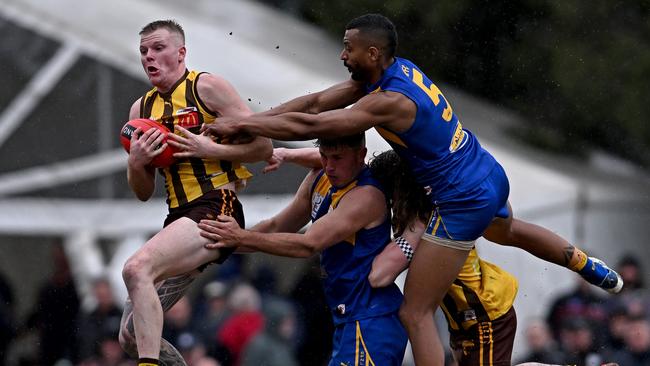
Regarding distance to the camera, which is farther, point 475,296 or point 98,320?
point 98,320

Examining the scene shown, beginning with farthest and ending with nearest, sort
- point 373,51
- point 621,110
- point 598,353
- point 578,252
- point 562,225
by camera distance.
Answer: point 621,110, point 562,225, point 598,353, point 578,252, point 373,51

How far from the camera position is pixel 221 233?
21.4 ft

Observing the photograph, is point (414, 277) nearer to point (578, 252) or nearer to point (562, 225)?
point (578, 252)

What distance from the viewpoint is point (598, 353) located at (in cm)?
1048

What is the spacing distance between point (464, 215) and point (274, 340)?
426 cm

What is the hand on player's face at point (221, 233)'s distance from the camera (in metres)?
6.52

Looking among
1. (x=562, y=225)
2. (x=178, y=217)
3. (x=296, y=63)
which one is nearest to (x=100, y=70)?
(x=296, y=63)

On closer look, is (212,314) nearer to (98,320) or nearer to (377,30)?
(98,320)

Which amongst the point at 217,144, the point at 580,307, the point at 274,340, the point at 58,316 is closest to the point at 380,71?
the point at 217,144

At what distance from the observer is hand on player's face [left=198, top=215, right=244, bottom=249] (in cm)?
652

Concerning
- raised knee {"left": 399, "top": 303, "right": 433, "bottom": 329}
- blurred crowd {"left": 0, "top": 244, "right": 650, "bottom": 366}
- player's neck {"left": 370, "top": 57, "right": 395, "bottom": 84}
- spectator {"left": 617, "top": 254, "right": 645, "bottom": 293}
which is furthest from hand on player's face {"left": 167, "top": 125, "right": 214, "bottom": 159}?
spectator {"left": 617, "top": 254, "right": 645, "bottom": 293}

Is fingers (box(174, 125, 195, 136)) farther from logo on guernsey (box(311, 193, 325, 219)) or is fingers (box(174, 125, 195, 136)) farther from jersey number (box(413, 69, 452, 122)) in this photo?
jersey number (box(413, 69, 452, 122))

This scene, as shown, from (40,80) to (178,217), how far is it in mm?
Answer: 5438

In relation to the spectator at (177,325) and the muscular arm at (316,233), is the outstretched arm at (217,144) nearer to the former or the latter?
the muscular arm at (316,233)
